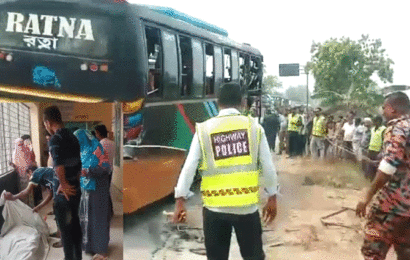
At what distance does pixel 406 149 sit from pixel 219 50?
11.6ft

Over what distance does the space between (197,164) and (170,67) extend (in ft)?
7.00

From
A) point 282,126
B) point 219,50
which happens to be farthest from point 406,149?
point 282,126

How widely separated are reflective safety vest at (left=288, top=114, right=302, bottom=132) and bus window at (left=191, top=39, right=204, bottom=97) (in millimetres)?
6890

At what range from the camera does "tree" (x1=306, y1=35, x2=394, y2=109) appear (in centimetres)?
2200

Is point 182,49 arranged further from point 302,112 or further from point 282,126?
point 282,126

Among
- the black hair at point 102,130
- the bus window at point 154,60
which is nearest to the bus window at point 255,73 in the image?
the bus window at point 154,60

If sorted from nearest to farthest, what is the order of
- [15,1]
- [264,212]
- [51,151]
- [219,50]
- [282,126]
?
[264,212], [51,151], [15,1], [219,50], [282,126]

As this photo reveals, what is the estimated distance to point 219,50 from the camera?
22.4ft

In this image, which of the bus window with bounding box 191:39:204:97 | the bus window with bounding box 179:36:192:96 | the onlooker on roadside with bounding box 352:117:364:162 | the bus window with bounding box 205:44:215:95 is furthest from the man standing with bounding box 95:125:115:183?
the onlooker on roadside with bounding box 352:117:364:162

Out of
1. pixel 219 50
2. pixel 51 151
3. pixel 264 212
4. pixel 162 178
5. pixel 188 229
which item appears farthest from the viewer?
pixel 219 50

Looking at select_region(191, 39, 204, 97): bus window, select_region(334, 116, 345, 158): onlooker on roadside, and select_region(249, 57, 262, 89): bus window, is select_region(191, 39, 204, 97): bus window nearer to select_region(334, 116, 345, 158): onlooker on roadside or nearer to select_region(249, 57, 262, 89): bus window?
select_region(249, 57, 262, 89): bus window

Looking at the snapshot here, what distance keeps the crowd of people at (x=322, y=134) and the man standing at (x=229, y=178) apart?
24.1ft

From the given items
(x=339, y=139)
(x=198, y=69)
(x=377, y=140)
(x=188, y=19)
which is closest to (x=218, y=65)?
(x=198, y=69)

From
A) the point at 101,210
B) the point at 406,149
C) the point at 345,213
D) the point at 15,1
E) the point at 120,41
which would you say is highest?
the point at 15,1
